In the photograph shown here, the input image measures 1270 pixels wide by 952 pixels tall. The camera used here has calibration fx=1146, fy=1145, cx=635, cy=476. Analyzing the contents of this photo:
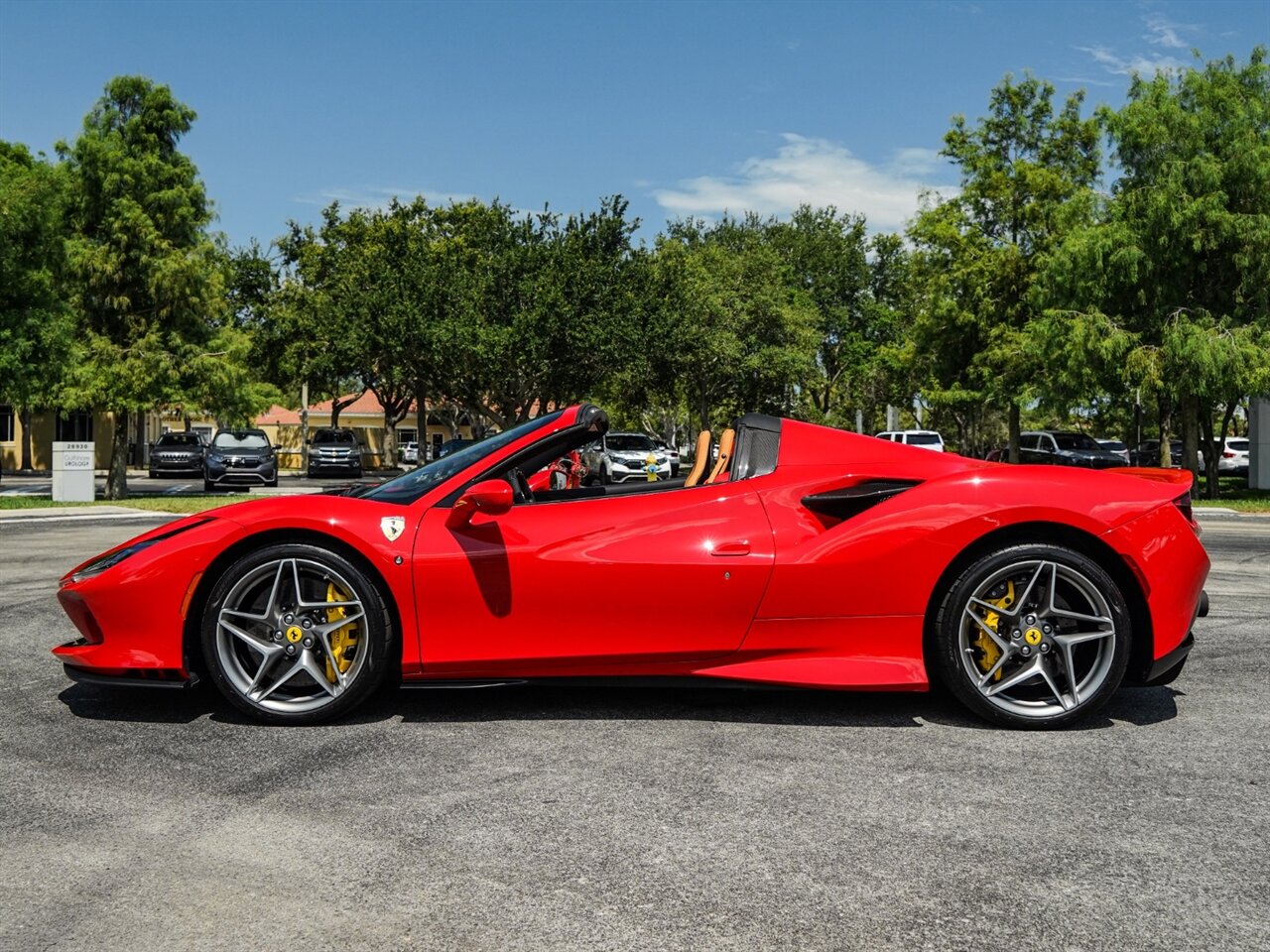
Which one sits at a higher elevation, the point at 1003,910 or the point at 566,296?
the point at 566,296

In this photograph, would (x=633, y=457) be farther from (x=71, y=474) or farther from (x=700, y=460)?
(x=700, y=460)

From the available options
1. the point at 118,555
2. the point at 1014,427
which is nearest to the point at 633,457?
the point at 1014,427

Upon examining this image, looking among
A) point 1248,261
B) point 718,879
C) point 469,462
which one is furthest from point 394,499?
point 1248,261

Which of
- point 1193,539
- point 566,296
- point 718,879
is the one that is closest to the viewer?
point 718,879

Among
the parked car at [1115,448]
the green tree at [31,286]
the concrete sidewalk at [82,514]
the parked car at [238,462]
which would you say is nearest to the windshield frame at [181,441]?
the parked car at [238,462]

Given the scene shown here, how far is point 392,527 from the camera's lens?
179 inches

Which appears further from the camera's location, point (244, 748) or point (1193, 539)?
point (1193, 539)

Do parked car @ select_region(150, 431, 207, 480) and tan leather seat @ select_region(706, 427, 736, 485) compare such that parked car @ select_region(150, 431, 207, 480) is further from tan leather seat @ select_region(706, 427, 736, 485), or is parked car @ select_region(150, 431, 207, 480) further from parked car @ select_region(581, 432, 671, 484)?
tan leather seat @ select_region(706, 427, 736, 485)

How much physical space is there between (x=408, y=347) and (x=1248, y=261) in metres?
22.7

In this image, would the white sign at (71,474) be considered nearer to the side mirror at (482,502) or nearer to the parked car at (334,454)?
the parked car at (334,454)

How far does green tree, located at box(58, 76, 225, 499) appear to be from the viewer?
24484 mm

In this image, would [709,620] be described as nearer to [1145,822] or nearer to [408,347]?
[1145,822]

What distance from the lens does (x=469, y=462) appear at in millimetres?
4805

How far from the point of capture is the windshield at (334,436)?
41094 millimetres
